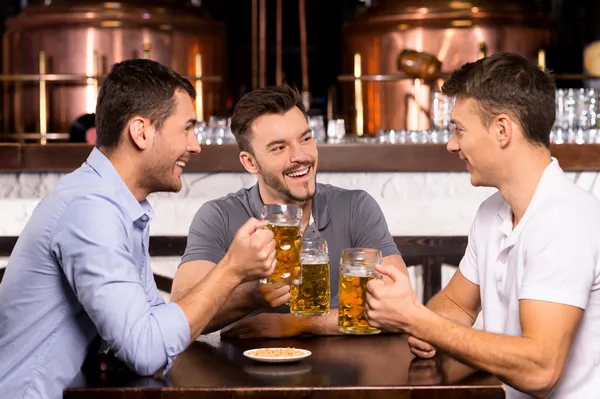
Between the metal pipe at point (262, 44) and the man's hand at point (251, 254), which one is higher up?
the metal pipe at point (262, 44)

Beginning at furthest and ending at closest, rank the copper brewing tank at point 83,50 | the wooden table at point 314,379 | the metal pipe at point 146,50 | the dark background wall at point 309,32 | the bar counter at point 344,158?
the dark background wall at point 309,32 < the copper brewing tank at point 83,50 < the metal pipe at point 146,50 < the bar counter at point 344,158 < the wooden table at point 314,379

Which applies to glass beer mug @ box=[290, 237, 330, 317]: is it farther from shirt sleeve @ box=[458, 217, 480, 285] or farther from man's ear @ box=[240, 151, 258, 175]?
man's ear @ box=[240, 151, 258, 175]

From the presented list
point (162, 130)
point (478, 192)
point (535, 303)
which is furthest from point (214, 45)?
point (535, 303)

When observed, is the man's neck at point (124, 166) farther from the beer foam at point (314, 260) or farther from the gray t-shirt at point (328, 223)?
the gray t-shirt at point (328, 223)

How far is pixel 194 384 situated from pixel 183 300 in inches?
7.8

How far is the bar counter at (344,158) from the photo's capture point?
139 inches

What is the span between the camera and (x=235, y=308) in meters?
2.18

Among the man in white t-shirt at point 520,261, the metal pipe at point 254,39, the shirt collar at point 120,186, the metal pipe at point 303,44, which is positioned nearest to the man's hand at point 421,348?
the man in white t-shirt at point 520,261

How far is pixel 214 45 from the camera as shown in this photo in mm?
5074

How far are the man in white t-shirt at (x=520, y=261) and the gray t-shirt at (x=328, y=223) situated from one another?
1.68ft

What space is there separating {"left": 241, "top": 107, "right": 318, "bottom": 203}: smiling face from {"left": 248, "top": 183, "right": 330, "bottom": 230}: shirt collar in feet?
0.14

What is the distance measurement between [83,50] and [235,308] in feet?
9.69

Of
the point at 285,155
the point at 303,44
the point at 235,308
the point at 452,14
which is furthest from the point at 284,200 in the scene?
the point at 303,44

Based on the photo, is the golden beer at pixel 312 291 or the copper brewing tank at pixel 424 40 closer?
the golden beer at pixel 312 291
